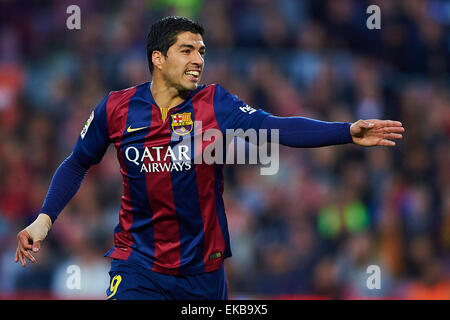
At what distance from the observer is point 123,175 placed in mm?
4730

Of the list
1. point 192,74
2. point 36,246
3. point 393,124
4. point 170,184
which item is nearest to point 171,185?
point 170,184

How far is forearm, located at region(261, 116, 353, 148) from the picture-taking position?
4.29 metres

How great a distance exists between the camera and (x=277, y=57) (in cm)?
1006

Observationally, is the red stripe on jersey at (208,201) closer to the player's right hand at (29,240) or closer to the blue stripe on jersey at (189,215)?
the blue stripe on jersey at (189,215)

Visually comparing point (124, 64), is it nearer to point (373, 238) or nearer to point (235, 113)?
point (373, 238)

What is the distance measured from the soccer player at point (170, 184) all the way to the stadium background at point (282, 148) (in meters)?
3.01

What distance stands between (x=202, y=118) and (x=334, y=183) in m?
4.39

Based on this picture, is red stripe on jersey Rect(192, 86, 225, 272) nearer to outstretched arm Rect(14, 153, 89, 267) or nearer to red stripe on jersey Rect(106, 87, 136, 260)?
red stripe on jersey Rect(106, 87, 136, 260)

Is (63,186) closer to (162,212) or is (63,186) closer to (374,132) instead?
(162,212)

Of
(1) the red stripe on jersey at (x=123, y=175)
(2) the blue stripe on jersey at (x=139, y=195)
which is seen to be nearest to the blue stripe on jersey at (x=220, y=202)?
(2) the blue stripe on jersey at (x=139, y=195)

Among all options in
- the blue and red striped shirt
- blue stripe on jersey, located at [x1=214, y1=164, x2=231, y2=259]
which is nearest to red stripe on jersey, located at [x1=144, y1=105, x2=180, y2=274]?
the blue and red striped shirt

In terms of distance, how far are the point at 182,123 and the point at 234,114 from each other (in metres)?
0.31
